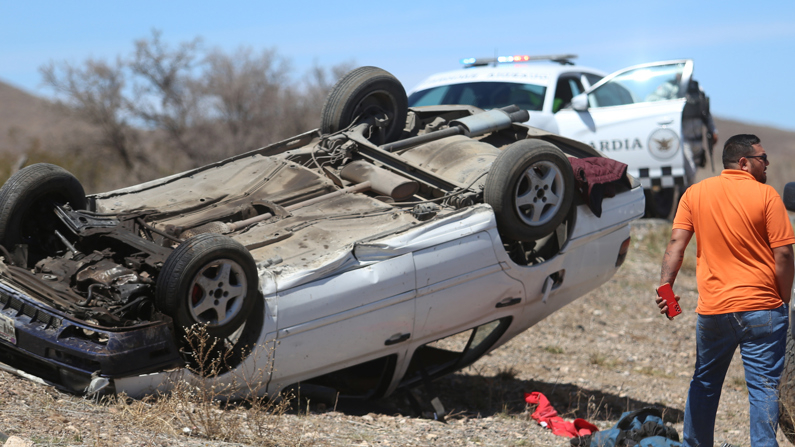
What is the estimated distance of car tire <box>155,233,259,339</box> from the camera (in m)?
4.09

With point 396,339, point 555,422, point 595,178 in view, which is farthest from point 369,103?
point 555,422

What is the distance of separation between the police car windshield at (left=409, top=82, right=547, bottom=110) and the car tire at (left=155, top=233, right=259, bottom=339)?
5975mm

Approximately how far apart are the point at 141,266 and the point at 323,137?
2.31 meters

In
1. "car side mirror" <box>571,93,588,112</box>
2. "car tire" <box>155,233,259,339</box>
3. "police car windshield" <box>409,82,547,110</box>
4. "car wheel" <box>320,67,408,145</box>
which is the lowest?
"car tire" <box>155,233,259,339</box>

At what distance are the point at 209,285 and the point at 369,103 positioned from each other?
2808 millimetres

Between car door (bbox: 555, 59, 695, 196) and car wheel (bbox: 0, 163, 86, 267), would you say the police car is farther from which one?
car wheel (bbox: 0, 163, 86, 267)

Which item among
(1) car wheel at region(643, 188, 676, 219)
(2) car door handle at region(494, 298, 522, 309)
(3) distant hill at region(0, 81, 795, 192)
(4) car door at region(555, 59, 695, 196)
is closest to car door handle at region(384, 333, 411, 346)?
(2) car door handle at region(494, 298, 522, 309)

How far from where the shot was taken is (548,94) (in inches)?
383

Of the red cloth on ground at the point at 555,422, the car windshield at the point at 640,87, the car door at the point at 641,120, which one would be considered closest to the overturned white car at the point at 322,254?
the red cloth on ground at the point at 555,422

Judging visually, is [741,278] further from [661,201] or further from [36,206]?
[661,201]

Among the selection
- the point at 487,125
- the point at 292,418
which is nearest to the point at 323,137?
the point at 487,125

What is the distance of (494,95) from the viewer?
9.70m

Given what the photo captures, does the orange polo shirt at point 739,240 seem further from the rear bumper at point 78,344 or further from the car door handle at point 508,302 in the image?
the rear bumper at point 78,344

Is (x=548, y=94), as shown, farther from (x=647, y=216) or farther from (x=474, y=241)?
(x=474, y=241)
